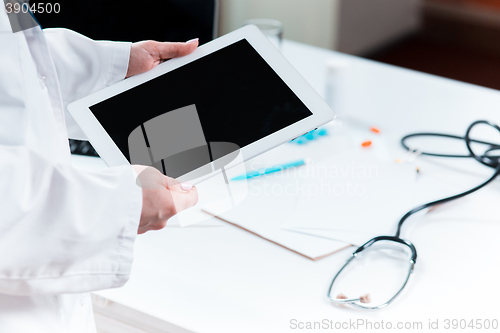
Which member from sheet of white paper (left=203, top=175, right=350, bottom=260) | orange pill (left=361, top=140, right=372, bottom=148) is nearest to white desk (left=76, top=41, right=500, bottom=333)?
sheet of white paper (left=203, top=175, right=350, bottom=260)

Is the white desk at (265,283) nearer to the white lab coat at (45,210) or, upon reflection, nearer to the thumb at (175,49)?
the white lab coat at (45,210)

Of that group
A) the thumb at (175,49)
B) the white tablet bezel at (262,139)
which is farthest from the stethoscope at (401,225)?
the thumb at (175,49)

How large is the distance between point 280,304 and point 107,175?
29 centimetres

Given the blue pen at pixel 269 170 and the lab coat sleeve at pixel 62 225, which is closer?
the lab coat sleeve at pixel 62 225

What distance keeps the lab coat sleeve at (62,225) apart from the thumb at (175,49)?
0.27 m

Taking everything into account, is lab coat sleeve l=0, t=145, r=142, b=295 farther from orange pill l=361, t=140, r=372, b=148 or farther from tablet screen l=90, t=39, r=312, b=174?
orange pill l=361, t=140, r=372, b=148

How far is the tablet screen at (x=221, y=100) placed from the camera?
715 mm

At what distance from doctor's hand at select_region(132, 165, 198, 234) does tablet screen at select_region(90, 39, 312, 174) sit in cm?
9

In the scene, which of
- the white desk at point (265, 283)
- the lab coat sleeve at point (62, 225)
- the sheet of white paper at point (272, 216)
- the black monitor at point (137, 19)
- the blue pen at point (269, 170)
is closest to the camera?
the lab coat sleeve at point (62, 225)

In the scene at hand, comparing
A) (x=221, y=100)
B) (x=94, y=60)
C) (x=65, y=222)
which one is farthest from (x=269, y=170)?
(x=65, y=222)

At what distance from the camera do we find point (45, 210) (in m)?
0.53

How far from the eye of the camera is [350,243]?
0.78 m

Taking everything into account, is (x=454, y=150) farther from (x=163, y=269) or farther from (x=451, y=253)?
(x=163, y=269)

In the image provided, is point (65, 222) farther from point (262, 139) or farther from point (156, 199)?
point (262, 139)
